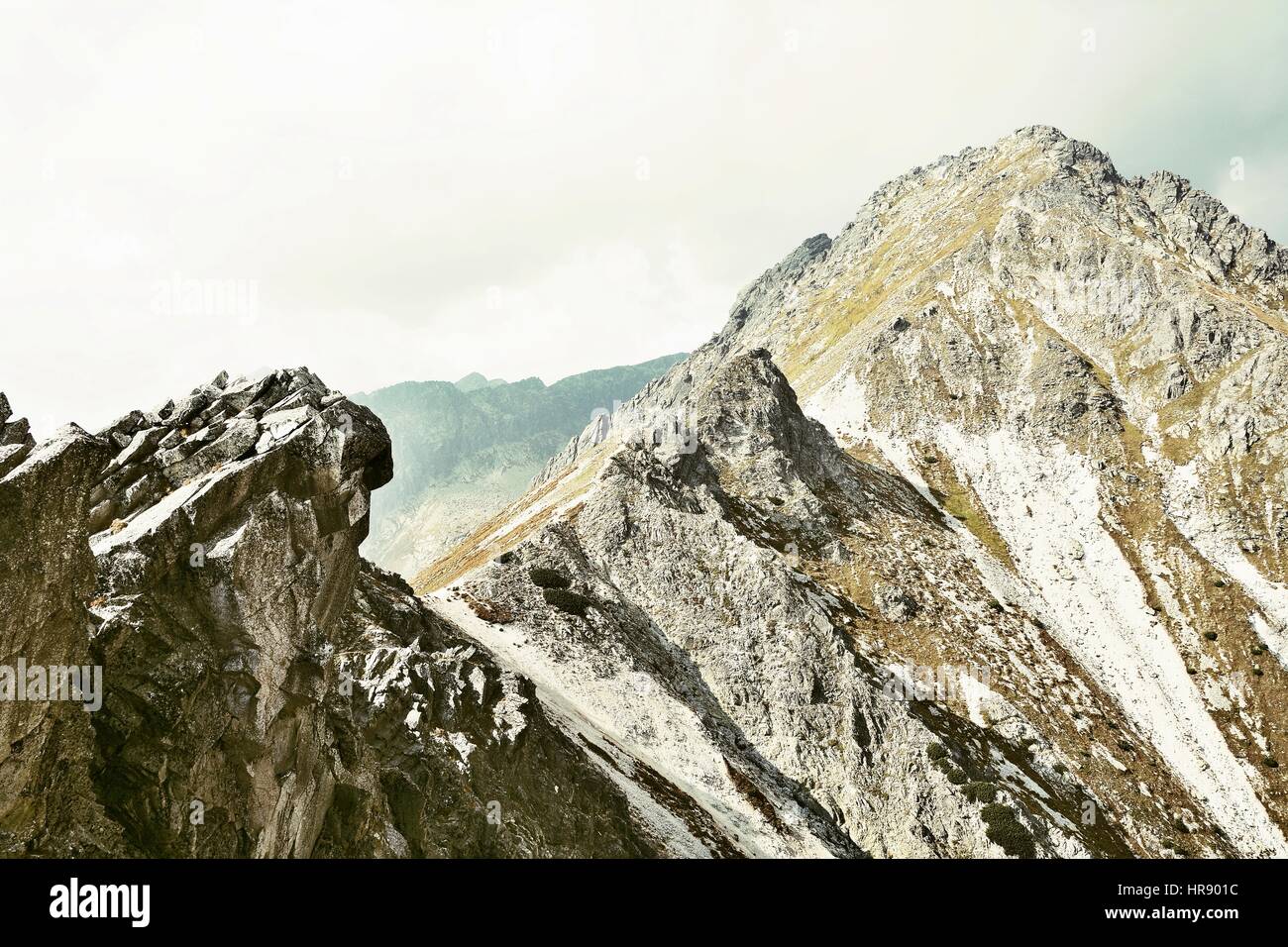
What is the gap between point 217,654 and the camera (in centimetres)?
2139

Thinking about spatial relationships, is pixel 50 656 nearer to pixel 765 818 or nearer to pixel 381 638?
pixel 381 638

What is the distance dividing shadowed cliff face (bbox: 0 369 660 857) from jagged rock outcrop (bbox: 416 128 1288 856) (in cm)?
2556

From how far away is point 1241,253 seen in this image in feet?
609

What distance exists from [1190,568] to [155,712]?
129m

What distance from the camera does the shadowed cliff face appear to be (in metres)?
17.0

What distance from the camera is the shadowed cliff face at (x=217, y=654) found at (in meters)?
17.0

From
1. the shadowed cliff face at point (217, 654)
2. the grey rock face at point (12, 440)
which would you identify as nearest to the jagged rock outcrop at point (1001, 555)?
the shadowed cliff face at point (217, 654)

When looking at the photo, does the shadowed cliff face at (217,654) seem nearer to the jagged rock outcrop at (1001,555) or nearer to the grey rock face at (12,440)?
the grey rock face at (12,440)

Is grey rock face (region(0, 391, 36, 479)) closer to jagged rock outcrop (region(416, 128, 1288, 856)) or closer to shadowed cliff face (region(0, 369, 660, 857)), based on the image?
shadowed cliff face (region(0, 369, 660, 857))

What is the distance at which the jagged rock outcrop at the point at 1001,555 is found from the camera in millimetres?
70438

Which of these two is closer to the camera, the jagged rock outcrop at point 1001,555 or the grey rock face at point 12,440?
the grey rock face at point 12,440

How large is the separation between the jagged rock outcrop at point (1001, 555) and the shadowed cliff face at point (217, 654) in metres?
25.6

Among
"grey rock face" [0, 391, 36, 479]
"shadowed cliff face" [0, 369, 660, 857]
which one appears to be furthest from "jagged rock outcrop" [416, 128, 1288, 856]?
"grey rock face" [0, 391, 36, 479]
